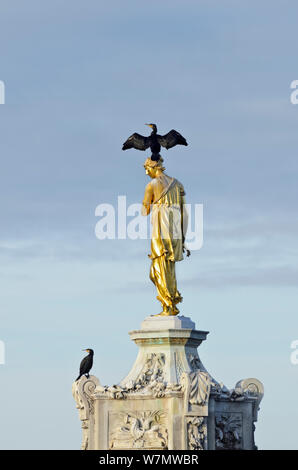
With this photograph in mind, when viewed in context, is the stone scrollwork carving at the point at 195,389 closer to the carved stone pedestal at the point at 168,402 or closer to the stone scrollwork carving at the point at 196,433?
the carved stone pedestal at the point at 168,402

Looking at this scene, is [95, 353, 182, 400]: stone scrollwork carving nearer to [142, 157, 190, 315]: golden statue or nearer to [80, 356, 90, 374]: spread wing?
[80, 356, 90, 374]: spread wing

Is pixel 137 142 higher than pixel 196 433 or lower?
higher

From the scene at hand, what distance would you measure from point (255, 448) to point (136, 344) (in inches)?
169

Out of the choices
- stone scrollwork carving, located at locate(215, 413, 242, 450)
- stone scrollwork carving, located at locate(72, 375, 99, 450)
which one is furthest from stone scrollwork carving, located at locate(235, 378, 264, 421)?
stone scrollwork carving, located at locate(72, 375, 99, 450)

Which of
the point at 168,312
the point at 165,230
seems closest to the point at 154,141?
the point at 165,230

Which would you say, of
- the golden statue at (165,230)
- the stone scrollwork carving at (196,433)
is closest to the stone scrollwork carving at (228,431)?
the stone scrollwork carving at (196,433)

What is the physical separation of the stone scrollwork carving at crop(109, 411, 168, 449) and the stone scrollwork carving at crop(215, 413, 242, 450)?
1.50 m

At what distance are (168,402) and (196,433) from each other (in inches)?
44.4

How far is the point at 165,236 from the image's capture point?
84.3 meters

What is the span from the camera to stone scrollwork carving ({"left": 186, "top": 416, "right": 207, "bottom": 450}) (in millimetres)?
82062

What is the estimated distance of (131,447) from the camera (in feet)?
271

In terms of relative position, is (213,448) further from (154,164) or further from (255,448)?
(154,164)

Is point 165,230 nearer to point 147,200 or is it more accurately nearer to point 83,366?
point 147,200
